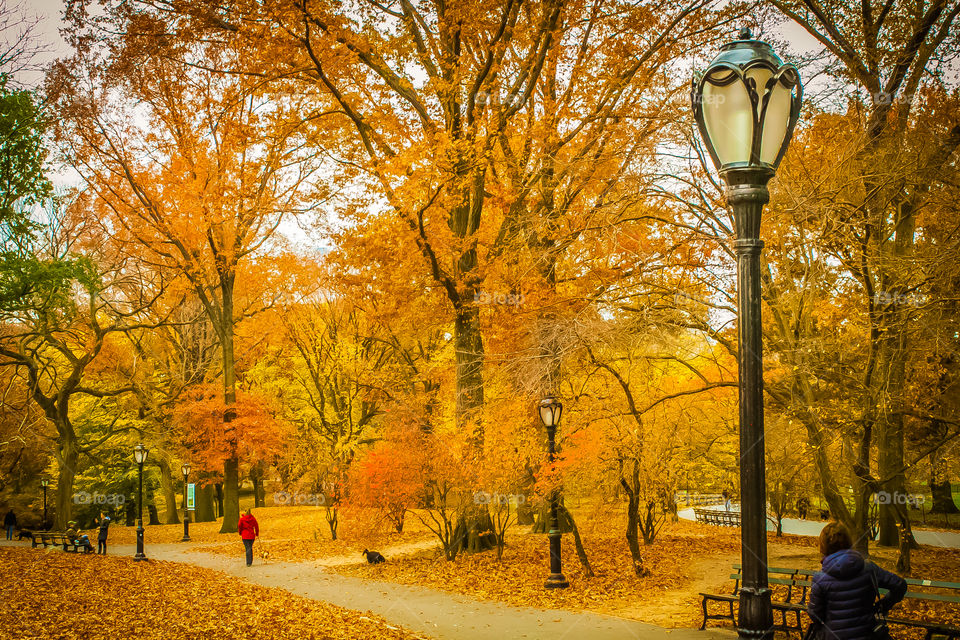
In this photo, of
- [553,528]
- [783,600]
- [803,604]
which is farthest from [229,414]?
[803,604]

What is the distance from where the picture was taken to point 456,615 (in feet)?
35.4

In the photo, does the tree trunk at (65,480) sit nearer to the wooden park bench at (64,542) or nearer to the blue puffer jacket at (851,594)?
the wooden park bench at (64,542)

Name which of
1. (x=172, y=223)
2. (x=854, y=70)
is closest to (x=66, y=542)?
(x=172, y=223)

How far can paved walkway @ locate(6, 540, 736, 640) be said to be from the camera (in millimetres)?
9219

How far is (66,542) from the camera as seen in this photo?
906 inches

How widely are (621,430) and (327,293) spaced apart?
2219cm

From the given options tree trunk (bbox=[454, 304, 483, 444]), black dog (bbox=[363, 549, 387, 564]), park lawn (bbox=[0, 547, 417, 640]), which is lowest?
black dog (bbox=[363, 549, 387, 564])

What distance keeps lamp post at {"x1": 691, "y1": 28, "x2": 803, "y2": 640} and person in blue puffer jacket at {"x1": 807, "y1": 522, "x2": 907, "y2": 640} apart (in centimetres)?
199

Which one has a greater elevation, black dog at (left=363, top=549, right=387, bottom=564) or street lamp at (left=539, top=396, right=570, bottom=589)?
street lamp at (left=539, top=396, right=570, bottom=589)

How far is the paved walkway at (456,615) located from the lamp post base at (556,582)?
1658 mm

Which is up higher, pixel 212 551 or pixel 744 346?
pixel 744 346

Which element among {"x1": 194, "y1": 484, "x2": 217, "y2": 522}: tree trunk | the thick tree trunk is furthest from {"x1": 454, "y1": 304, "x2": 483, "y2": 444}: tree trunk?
the thick tree trunk

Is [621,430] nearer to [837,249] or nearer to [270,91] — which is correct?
[837,249]

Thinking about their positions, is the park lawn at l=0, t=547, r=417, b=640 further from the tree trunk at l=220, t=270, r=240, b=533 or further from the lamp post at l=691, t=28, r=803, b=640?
the tree trunk at l=220, t=270, r=240, b=533
